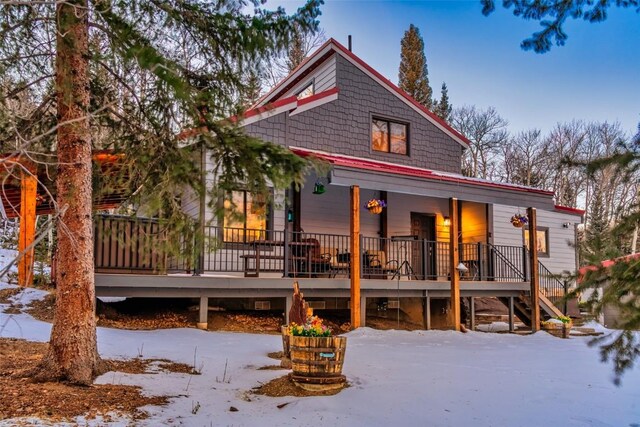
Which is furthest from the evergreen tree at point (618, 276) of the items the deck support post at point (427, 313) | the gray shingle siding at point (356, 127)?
the gray shingle siding at point (356, 127)

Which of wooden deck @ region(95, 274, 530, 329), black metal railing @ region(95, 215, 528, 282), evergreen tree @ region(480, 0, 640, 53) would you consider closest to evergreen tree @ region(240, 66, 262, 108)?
black metal railing @ region(95, 215, 528, 282)

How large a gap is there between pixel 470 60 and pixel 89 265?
31.8 m

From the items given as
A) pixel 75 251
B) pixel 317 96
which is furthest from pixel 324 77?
pixel 75 251

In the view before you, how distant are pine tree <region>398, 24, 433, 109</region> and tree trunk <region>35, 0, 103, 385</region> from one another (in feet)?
101

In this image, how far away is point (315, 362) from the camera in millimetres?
6387

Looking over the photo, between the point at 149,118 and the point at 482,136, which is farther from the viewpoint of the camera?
the point at 482,136

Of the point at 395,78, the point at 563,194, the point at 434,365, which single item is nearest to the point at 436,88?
the point at 395,78

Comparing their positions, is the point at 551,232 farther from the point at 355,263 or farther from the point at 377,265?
the point at 355,263

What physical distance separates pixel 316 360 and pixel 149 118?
3547 mm

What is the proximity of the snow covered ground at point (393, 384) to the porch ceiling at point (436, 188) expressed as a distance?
10.5 feet

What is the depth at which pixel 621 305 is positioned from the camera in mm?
3479

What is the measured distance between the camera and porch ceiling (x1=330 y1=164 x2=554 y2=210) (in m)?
11.4

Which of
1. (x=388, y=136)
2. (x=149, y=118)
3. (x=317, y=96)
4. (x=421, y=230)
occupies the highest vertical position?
(x=317, y=96)

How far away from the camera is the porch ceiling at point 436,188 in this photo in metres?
11.4
